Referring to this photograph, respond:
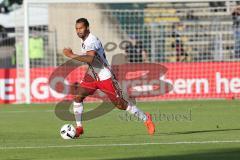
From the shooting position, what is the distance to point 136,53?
29.3 m

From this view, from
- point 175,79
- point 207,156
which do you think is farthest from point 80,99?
point 175,79

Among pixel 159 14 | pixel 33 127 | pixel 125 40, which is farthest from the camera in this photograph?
pixel 159 14

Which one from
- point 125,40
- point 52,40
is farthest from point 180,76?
point 52,40

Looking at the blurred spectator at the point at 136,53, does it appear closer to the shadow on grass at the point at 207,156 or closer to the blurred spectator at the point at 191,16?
the blurred spectator at the point at 191,16

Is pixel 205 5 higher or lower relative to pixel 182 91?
higher

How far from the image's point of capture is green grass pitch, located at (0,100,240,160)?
12.4 metres

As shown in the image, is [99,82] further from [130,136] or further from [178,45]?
[178,45]

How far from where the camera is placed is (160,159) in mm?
11695

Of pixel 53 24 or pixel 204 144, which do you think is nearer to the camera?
pixel 204 144

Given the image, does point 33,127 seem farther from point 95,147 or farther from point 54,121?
point 95,147

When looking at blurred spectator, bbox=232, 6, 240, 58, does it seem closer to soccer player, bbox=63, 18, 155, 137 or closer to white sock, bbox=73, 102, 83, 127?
soccer player, bbox=63, 18, 155, 137

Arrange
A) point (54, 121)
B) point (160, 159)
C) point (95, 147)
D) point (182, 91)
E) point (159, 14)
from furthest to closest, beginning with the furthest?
point (159, 14) → point (182, 91) → point (54, 121) → point (95, 147) → point (160, 159)

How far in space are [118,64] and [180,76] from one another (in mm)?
2087

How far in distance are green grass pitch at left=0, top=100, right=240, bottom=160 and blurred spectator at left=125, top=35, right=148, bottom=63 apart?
16.7ft
